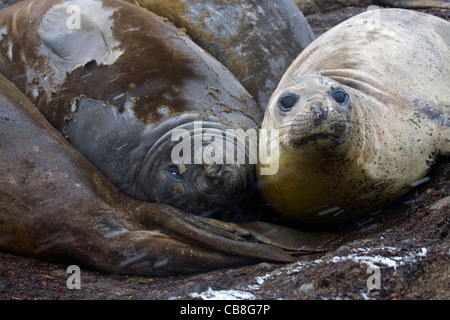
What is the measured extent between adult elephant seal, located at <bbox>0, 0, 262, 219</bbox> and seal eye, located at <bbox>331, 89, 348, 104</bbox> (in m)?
0.75

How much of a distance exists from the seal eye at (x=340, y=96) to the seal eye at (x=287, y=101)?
0.73ft

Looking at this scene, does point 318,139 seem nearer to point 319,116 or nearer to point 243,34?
point 319,116

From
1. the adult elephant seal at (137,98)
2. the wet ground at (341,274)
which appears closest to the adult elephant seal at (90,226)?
the wet ground at (341,274)

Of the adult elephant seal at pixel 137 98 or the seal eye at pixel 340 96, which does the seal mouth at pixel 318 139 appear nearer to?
the seal eye at pixel 340 96

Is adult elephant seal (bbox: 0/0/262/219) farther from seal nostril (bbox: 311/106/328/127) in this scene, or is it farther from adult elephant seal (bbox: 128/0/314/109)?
seal nostril (bbox: 311/106/328/127)

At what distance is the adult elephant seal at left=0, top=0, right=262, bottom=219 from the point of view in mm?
3955

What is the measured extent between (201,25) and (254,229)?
80.3 inches

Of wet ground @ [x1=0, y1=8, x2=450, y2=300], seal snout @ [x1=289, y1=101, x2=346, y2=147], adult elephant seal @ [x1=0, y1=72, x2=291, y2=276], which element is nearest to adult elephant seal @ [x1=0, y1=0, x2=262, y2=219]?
adult elephant seal @ [x1=0, y1=72, x2=291, y2=276]

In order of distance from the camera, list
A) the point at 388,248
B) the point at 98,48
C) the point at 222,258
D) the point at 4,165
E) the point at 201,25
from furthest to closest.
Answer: the point at 201,25 < the point at 98,48 < the point at 4,165 < the point at 222,258 < the point at 388,248

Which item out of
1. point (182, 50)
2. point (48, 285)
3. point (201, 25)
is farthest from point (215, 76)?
point (48, 285)

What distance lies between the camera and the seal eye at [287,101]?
3.74 m

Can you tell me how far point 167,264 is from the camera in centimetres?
347

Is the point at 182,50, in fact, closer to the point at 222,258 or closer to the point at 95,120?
the point at 95,120

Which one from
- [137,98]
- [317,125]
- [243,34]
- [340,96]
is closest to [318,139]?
[317,125]
